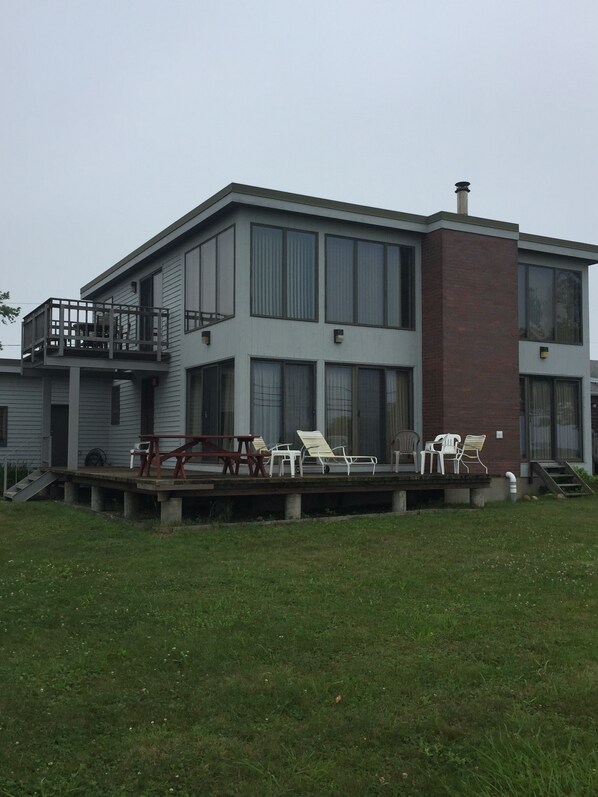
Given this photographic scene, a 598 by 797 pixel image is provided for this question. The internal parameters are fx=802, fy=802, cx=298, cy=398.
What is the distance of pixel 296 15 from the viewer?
16000 millimetres

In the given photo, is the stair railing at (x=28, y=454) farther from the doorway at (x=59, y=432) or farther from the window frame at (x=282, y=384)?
the window frame at (x=282, y=384)

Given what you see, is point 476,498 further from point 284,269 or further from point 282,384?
point 284,269

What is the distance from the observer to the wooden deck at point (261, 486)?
35.9ft

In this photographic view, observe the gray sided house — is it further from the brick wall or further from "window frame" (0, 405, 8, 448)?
"window frame" (0, 405, 8, 448)

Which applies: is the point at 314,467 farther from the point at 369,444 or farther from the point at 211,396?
the point at 211,396

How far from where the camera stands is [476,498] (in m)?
13.9

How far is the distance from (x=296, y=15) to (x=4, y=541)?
11.6 meters

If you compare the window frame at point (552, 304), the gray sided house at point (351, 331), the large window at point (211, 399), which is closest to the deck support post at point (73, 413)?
the gray sided house at point (351, 331)

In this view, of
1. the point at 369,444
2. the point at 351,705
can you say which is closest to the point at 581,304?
the point at 369,444

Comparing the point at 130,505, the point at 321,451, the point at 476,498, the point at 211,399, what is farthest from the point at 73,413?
the point at 476,498

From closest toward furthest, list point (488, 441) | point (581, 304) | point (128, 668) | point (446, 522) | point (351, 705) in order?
point (351, 705)
point (128, 668)
point (446, 522)
point (488, 441)
point (581, 304)

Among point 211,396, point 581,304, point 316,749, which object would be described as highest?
point 581,304

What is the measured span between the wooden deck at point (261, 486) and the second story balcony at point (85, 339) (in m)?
2.51

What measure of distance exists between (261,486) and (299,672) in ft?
21.3
